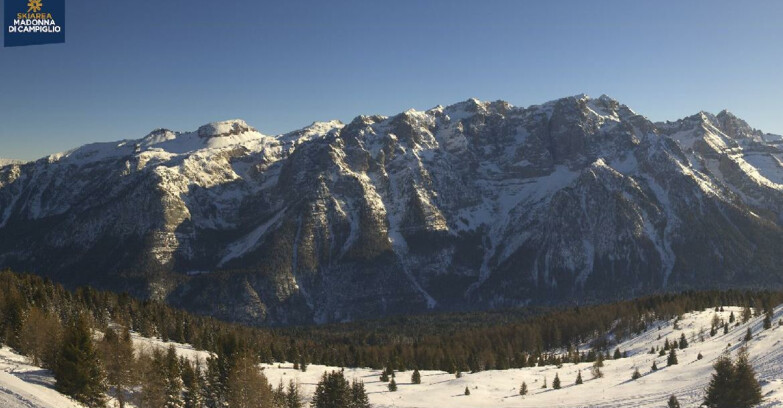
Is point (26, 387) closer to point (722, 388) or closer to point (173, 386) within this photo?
point (173, 386)

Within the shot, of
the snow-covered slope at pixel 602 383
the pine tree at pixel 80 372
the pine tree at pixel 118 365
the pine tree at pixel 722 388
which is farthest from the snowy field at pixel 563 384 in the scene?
the pine tree at pixel 118 365

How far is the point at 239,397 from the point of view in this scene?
82.6 metres

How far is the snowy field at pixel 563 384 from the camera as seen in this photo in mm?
67250

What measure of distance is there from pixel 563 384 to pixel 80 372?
6776 cm

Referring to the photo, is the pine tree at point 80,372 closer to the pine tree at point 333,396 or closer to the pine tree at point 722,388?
the pine tree at point 333,396

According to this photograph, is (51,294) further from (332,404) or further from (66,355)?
(332,404)

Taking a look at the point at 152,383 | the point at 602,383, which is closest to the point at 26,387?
the point at 152,383

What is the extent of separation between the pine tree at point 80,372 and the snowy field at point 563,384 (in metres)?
1.92

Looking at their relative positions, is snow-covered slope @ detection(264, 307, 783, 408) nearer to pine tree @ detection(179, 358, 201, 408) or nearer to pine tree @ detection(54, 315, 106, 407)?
pine tree @ detection(179, 358, 201, 408)

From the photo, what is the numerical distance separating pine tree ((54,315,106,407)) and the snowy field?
1916 millimetres

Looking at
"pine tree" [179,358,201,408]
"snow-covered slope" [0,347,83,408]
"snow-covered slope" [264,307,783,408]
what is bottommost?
"snow-covered slope" [264,307,783,408]

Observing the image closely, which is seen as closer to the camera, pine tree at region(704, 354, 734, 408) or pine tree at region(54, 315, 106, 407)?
pine tree at region(704, 354, 734, 408)

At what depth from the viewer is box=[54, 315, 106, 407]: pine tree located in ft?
247

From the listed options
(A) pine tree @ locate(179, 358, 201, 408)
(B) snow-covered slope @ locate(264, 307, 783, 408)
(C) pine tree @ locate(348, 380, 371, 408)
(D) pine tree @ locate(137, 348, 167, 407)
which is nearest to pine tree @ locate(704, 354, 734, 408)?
(B) snow-covered slope @ locate(264, 307, 783, 408)
